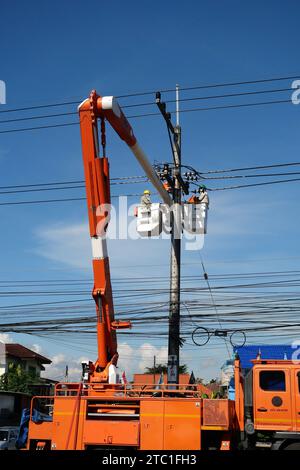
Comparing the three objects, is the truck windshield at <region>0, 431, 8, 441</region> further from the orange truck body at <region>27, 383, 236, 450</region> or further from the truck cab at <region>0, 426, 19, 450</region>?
the orange truck body at <region>27, 383, 236, 450</region>

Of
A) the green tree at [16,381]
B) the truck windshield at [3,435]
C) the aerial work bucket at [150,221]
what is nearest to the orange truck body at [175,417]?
the aerial work bucket at [150,221]

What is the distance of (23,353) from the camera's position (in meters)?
59.7

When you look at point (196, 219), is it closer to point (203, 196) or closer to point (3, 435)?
point (203, 196)

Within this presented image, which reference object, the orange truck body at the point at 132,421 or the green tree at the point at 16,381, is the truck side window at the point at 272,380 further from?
the green tree at the point at 16,381

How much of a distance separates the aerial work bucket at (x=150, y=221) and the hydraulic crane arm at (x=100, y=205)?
4.38 metres

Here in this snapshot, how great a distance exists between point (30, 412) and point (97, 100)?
330 inches

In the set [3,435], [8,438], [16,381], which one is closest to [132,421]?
[8,438]

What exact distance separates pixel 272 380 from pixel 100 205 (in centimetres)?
627

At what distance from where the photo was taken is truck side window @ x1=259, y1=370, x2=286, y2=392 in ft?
41.2

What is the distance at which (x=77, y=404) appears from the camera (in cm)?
1234

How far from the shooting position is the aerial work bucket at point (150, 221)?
18750 mm
